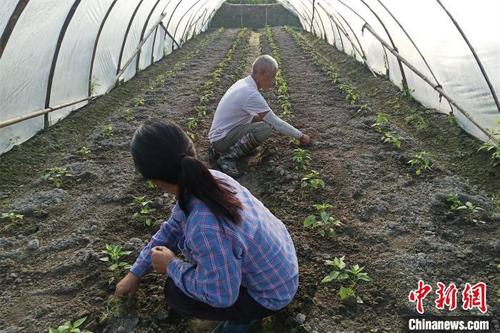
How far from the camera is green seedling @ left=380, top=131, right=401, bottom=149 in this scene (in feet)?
18.1

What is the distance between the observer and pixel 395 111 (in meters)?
7.37

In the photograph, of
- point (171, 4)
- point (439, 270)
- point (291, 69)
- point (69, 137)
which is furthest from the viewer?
point (171, 4)

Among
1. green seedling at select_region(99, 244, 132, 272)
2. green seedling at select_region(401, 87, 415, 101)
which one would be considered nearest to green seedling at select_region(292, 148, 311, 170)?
green seedling at select_region(99, 244, 132, 272)

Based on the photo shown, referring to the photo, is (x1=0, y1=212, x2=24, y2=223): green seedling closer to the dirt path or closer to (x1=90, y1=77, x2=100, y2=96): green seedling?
the dirt path

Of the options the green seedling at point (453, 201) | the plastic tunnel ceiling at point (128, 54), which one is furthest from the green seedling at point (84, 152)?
the green seedling at point (453, 201)

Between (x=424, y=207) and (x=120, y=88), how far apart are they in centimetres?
722

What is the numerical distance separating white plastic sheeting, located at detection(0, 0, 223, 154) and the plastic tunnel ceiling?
0.6 inches

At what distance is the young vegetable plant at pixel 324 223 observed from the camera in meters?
3.77

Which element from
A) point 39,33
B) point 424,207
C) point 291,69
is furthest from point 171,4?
point 424,207

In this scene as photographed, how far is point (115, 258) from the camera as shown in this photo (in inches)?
133

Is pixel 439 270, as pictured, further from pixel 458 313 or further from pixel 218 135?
pixel 218 135

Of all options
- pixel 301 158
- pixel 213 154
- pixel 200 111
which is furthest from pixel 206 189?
pixel 200 111

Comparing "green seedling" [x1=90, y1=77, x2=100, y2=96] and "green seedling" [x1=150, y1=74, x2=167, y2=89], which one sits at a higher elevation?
"green seedling" [x1=90, y1=77, x2=100, y2=96]

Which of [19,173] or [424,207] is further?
[19,173]
